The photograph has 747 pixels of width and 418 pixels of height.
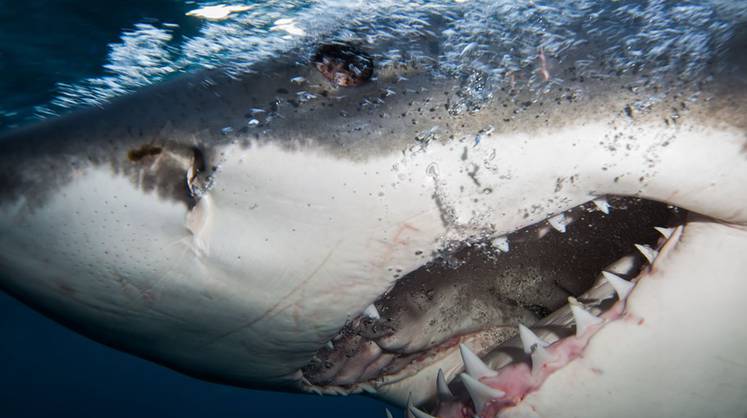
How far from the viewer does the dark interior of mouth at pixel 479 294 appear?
177 cm

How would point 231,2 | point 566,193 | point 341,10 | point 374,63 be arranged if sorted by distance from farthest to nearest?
point 231,2
point 341,10
point 374,63
point 566,193

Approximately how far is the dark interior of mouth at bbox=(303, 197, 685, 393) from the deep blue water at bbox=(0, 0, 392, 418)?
532 centimetres

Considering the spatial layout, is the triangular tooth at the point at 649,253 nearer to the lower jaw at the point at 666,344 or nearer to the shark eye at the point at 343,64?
the lower jaw at the point at 666,344

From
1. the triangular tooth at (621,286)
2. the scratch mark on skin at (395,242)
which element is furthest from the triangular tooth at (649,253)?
the scratch mark on skin at (395,242)

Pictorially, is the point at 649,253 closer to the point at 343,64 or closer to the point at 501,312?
the point at 501,312

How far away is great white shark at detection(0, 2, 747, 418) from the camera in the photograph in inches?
48.9

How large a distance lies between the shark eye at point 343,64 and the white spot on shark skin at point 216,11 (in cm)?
447

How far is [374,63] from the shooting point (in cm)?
145

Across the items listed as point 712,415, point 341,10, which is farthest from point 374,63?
point 341,10

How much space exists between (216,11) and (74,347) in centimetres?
4691

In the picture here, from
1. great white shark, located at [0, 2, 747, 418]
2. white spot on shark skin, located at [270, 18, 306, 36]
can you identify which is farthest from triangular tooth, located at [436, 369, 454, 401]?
white spot on shark skin, located at [270, 18, 306, 36]

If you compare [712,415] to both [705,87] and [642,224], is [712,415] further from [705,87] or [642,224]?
[705,87]

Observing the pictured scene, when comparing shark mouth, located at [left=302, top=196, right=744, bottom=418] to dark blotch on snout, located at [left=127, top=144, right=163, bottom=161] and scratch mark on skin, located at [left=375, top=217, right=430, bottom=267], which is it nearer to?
scratch mark on skin, located at [left=375, top=217, right=430, bottom=267]

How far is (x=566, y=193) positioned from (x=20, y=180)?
1552 millimetres
